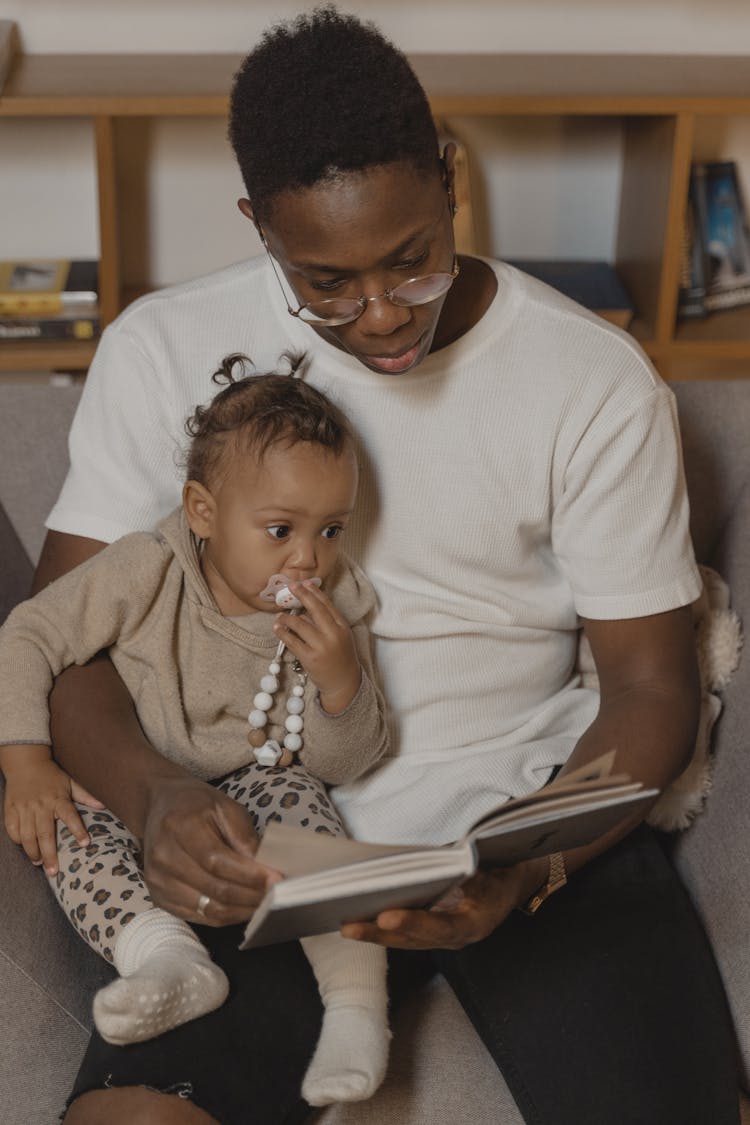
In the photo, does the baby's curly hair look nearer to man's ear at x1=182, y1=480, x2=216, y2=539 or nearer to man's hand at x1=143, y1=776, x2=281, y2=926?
man's ear at x1=182, y1=480, x2=216, y2=539

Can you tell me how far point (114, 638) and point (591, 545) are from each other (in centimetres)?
55

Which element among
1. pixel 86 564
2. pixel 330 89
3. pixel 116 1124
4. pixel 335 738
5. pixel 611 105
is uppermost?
pixel 330 89

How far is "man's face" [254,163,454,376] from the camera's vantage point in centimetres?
130

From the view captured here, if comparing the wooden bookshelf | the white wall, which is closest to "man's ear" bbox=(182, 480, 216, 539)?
the wooden bookshelf

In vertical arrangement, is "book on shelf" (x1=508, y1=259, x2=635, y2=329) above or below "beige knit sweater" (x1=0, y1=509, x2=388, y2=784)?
below

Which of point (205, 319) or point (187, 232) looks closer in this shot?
point (205, 319)

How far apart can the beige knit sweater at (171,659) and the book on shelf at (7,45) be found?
1323mm

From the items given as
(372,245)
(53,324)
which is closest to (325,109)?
(372,245)

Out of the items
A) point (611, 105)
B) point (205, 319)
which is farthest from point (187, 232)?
point (205, 319)

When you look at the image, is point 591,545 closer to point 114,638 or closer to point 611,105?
point 114,638

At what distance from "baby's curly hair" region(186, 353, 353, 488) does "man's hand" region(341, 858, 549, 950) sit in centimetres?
48

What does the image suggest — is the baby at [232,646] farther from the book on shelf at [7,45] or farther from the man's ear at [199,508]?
the book on shelf at [7,45]

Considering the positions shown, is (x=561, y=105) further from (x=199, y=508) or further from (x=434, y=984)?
(x=434, y=984)

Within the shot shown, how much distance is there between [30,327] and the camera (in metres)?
2.61
